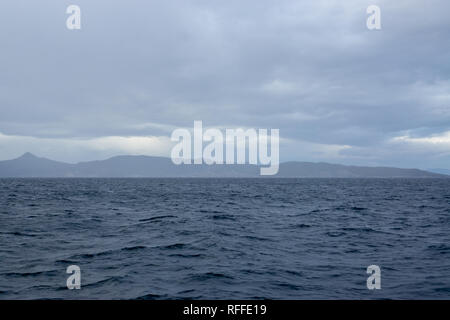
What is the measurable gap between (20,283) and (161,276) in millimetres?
5653

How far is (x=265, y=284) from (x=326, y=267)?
170 inches

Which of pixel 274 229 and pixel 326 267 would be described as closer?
pixel 326 267

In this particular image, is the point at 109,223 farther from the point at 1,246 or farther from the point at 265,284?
the point at 265,284

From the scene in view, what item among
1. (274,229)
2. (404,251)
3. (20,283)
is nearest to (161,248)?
(20,283)

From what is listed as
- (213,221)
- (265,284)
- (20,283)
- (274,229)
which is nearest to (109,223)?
(213,221)

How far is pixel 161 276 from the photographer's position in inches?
630

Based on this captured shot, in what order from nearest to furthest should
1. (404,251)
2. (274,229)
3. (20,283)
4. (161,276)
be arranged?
(20,283) → (161,276) → (404,251) → (274,229)
